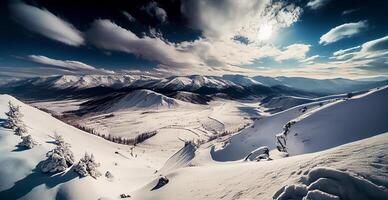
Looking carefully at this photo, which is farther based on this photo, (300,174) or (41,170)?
(41,170)

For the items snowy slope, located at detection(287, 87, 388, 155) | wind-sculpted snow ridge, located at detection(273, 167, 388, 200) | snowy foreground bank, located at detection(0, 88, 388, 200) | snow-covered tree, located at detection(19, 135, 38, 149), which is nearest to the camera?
wind-sculpted snow ridge, located at detection(273, 167, 388, 200)

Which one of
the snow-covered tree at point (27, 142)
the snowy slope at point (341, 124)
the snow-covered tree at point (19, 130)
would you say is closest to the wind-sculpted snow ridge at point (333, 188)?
the snowy slope at point (341, 124)

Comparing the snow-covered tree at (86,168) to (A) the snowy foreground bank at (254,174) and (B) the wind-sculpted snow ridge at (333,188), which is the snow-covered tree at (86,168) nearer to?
(A) the snowy foreground bank at (254,174)

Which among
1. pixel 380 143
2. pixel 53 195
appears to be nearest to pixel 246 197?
pixel 380 143

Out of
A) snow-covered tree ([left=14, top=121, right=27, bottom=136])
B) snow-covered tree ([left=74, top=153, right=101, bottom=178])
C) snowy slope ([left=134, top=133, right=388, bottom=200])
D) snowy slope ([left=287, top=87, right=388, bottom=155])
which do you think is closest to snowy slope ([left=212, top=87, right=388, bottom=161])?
snowy slope ([left=287, top=87, right=388, bottom=155])

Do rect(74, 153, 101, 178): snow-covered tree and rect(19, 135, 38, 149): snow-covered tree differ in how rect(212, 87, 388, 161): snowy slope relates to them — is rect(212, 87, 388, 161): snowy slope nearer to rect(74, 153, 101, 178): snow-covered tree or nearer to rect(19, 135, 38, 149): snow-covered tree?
rect(74, 153, 101, 178): snow-covered tree

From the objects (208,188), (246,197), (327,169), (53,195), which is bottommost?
(53,195)

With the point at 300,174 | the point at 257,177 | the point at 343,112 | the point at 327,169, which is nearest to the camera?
the point at 327,169

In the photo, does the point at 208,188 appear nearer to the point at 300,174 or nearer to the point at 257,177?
the point at 257,177

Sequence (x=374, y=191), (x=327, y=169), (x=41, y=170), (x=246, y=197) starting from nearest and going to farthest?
(x=374, y=191)
(x=327, y=169)
(x=246, y=197)
(x=41, y=170)
